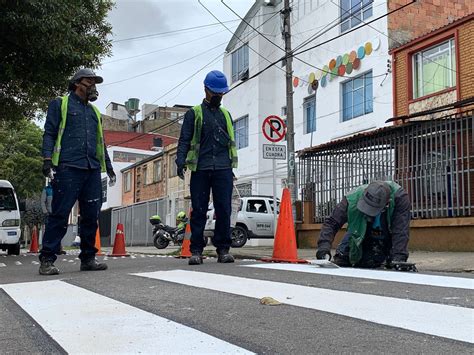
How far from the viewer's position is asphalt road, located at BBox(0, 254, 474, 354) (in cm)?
258

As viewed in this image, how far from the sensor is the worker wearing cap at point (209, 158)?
20.5 feet

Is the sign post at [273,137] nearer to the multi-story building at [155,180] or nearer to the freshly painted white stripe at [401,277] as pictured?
the freshly painted white stripe at [401,277]

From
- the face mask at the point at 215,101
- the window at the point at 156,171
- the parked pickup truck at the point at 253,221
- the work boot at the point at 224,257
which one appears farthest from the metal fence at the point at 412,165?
the window at the point at 156,171

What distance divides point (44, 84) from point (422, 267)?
30.5 ft

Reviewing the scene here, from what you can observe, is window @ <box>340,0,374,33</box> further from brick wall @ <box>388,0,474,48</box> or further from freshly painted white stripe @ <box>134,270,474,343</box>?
freshly painted white stripe @ <box>134,270,474,343</box>

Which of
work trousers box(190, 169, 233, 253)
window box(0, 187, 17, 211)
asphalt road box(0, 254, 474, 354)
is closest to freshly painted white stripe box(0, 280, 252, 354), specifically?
asphalt road box(0, 254, 474, 354)

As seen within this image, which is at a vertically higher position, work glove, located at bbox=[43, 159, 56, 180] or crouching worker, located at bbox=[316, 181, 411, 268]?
work glove, located at bbox=[43, 159, 56, 180]

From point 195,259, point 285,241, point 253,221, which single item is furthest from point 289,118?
point 195,259

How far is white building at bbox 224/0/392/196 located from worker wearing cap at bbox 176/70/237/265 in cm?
1294

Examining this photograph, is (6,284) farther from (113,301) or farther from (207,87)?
(207,87)

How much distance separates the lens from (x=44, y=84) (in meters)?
12.6

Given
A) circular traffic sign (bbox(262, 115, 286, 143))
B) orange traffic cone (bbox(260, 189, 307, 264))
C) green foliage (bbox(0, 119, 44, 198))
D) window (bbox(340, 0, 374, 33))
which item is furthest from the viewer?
green foliage (bbox(0, 119, 44, 198))

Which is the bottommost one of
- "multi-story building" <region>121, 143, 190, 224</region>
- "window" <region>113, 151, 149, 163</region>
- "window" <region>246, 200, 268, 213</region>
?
"window" <region>246, 200, 268, 213</region>

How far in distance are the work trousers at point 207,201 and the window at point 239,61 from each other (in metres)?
22.0
